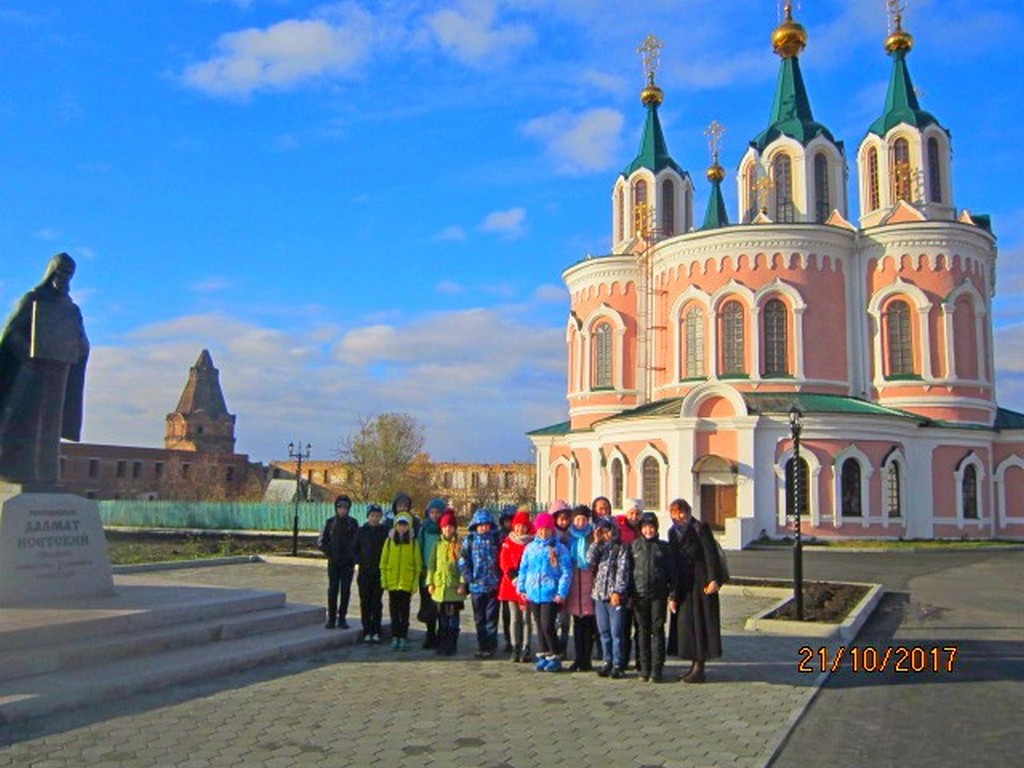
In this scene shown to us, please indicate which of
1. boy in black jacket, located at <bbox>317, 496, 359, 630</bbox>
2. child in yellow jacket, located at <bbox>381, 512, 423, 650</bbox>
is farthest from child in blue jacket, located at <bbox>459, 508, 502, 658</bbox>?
boy in black jacket, located at <bbox>317, 496, 359, 630</bbox>

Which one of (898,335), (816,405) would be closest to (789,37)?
(898,335)

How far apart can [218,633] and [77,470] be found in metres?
65.7

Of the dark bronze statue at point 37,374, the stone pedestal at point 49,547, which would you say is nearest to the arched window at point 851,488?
the stone pedestal at point 49,547

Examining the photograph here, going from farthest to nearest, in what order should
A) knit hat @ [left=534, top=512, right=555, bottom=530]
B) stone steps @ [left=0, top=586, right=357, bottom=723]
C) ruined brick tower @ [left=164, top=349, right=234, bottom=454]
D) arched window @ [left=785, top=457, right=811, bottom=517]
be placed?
1. ruined brick tower @ [left=164, top=349, right=234, bottom=454]
2. arched window @ [left=785, top=457, right=811, bottom=517]
3. knit hat @ [left=534, top=512, right=555, bottom=530]
4. stone steps @ [left=0, top=586, right=357, bottom=723]

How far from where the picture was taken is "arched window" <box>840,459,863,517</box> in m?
30.1

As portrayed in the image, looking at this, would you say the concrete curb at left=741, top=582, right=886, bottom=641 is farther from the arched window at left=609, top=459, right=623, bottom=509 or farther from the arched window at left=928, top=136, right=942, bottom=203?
the arched window at left=928, top=136, right=942, bottom=203

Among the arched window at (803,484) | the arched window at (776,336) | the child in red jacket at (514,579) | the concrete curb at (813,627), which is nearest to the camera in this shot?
the child in red jacket at (514,579)

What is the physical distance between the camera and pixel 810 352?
33500mm

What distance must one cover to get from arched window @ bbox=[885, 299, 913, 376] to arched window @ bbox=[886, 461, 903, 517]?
4623 mm

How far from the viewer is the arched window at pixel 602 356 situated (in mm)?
39531

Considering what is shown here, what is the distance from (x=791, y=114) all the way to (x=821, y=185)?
12.4 feet

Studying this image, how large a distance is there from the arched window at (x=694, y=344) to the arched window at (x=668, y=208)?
814cm

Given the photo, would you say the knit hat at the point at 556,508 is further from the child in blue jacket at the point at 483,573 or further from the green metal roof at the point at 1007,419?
the green metal roof at the point at 1007,419

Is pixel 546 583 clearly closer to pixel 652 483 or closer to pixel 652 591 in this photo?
pixel 652 591
